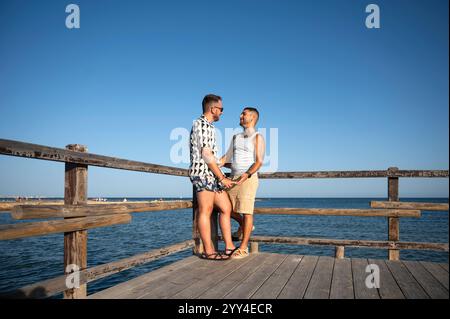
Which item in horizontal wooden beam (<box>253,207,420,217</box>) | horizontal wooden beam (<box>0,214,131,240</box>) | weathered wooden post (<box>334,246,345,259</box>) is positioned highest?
horizontal wooden beam (<box>0,214,131,240</box>)

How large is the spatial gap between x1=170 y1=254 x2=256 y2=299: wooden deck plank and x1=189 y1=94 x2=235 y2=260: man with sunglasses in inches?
10.9

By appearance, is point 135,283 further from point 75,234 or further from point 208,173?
point 208,173

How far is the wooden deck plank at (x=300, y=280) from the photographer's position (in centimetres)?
273

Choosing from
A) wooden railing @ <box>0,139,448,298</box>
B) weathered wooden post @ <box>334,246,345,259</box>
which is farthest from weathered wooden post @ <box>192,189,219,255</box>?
weathered wooden post @ <box>334,246,345,259</box>

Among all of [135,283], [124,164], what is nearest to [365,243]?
[135,283]

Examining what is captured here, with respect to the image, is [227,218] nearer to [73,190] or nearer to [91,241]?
[73,190]

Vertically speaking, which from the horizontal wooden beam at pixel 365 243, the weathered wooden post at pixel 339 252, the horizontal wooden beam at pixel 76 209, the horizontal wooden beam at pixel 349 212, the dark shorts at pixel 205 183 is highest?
the dark shorts at pixel 205 183

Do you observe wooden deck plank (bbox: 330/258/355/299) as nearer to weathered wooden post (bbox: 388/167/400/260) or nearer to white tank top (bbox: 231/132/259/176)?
weathered wooden post (bbox: 388/167/400/260)

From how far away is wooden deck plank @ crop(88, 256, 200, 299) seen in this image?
2.70 metres

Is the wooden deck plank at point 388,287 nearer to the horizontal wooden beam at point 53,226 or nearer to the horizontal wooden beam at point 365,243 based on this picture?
the horizontal wooden beam at point 365,243

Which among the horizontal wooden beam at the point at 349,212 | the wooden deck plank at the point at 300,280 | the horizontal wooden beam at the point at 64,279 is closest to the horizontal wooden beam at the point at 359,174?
the horizontal wooden beam at the point at 349,212

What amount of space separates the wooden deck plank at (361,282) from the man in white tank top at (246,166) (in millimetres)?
1429

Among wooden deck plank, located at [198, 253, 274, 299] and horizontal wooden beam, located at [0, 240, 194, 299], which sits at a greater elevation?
horizontal wooden beam, located at [0, 240, 194, 299]

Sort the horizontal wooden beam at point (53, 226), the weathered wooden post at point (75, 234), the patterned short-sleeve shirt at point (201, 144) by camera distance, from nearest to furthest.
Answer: the horizontal wooden beam at point (53, 226)
the weathered wooden post at point (75, 234)
the patterned short-sleeve shirt at point (201, 144)
